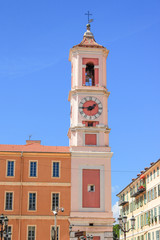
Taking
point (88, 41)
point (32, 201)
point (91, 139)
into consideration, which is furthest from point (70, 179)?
point (88, 41)

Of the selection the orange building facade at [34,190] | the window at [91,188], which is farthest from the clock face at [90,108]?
the window at [91,188]

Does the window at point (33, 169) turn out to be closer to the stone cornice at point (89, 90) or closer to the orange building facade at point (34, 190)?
the orange building facade at point (34, 190)

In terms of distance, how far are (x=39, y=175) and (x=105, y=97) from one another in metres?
11.2

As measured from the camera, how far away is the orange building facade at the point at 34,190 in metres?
45.0

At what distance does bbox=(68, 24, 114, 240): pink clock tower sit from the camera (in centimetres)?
4522

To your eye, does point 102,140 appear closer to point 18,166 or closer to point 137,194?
point 18,166

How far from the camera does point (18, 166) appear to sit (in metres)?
46.8

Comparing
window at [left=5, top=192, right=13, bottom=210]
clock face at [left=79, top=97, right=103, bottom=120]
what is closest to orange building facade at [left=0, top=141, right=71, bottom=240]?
window at [left=5, top=192, right=13, bottom=210]

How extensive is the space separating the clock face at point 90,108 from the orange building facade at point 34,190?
479cm

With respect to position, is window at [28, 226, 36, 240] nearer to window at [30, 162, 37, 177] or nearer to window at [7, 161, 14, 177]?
window at [30, 162, 37, 177]

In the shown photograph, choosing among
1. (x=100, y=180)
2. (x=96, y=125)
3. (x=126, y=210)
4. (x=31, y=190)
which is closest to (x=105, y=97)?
(x=96, y=125)

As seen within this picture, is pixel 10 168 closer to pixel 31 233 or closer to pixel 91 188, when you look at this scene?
pixel 31 233

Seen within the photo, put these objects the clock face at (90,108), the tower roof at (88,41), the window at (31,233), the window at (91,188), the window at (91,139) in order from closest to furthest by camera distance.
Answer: the window at (31,233)
the window at (91,188)
the window at (91,139)
the clock face at (90,108)
the tower roof at (88,41)

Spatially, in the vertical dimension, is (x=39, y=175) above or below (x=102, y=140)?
below
